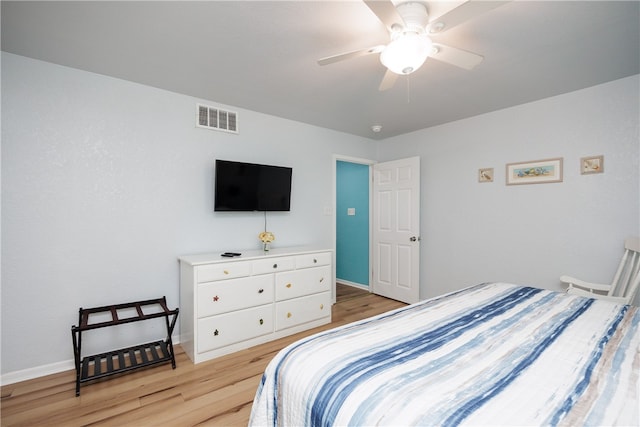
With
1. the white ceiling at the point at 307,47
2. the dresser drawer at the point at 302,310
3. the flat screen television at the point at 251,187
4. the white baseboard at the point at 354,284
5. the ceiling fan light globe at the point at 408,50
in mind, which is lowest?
the white baseboard at the point at 354,284

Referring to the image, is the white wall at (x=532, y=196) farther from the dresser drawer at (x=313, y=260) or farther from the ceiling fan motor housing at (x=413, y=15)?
the ceiling fan motor housing at (x=413, y=15)

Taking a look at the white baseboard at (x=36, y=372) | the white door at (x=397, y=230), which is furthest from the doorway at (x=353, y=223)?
the white baseboard at (x=36, y=372)

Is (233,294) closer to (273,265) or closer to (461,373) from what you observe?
(273,265)

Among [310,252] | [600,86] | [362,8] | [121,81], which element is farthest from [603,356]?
[121,81]

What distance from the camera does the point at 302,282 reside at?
10.0 feet

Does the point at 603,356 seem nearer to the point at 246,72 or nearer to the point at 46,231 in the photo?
the point at 246,72

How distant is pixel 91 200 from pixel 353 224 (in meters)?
3.61

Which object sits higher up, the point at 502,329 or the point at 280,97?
the point at 280,97

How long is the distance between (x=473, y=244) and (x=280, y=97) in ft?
9.01

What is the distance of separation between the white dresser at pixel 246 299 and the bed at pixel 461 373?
1.43 m

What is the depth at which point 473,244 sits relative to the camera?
341cm

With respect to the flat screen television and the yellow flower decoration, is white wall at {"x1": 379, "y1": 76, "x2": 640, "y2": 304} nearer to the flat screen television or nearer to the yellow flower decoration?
the flat screen television

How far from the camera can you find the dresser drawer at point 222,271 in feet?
7.90

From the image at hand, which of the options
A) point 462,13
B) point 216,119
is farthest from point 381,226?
point 462,13
